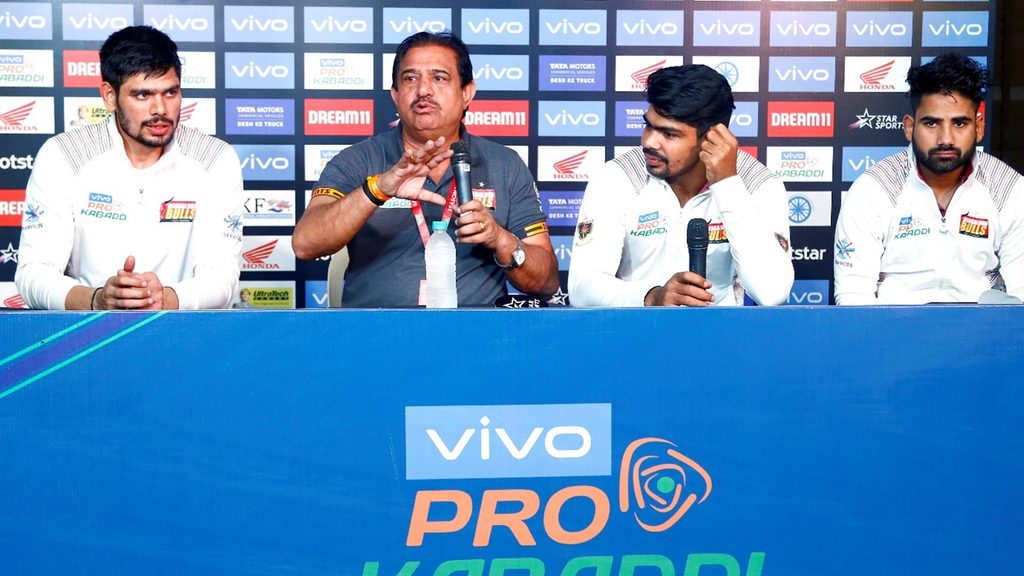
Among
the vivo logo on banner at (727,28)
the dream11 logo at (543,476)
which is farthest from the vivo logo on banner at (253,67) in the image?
the dream11 logo at (543,476)

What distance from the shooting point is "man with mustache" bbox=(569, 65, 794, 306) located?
2.46m

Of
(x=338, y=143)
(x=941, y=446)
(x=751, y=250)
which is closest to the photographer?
(x=941, y=446)

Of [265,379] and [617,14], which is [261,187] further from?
[265,379]

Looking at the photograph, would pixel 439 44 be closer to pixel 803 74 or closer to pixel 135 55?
pixel 135 55

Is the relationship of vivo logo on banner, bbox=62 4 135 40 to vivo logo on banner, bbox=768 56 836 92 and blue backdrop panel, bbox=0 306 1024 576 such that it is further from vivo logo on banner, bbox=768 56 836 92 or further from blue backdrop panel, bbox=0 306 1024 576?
blue backdrop panel, bbox=0 306 1024 576

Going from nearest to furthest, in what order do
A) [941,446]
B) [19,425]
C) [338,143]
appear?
[19,425]
[941,446]
[338,143]

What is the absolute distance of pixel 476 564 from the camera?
151 centimetres

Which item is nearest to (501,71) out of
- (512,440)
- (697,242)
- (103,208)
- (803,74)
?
(803,74)

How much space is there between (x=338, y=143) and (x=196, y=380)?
97.9 inches

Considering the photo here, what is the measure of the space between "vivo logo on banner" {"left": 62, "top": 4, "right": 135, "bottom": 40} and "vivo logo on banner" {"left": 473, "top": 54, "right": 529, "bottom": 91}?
4.26 ft

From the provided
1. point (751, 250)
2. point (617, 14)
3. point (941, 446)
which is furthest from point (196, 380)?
point (617, 14)

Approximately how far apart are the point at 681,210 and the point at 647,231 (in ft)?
0.34

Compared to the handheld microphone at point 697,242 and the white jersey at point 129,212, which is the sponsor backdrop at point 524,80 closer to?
the white jersey at point 129,212

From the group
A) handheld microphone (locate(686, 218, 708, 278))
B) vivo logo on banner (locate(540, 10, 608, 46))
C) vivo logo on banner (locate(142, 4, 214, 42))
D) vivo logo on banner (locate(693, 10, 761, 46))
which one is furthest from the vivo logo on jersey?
vivo logo on banner (locate(142, 4, 214, 42))
